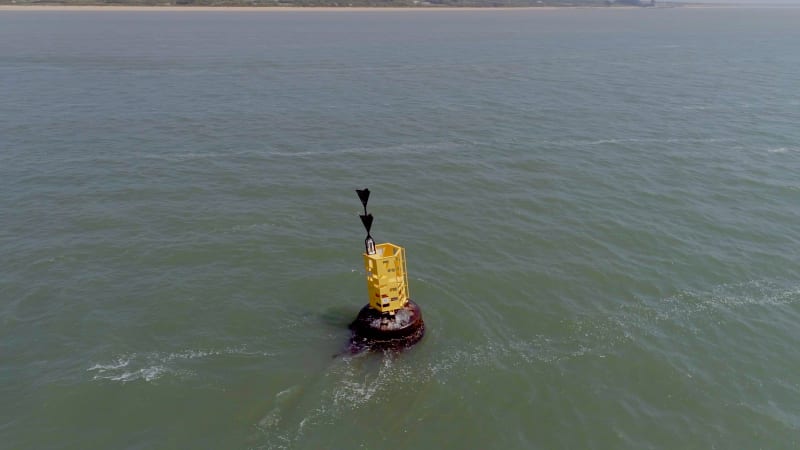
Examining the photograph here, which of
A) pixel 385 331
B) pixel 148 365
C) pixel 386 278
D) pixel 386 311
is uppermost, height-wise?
pixel 386 278

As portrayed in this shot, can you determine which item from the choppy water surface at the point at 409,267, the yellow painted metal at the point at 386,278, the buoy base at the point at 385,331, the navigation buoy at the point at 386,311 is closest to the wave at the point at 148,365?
the choppy water surface at the point at 409,267

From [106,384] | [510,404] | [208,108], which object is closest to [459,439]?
[510,404]

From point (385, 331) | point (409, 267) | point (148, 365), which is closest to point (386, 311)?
point (385, 331)

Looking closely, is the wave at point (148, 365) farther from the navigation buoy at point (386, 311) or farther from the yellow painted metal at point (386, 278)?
the yellow painted metal at point (386, 278)

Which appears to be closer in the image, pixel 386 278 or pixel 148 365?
pixel 148 365

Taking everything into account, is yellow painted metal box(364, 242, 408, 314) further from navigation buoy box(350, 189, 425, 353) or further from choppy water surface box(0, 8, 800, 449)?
choppy water surface box(0, 8, 800, 449)

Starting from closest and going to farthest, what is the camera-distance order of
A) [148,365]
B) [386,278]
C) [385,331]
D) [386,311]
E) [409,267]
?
[148,365] → [386,278] → [385,331] → [386,311] → [409,267]

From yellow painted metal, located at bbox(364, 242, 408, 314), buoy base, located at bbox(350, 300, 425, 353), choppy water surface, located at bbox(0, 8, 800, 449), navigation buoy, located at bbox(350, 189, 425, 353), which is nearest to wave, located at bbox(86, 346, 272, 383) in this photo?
choppy water surface, located at bbox(0, 8, 800, 449)

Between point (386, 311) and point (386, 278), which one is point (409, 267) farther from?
point (386, 278)
